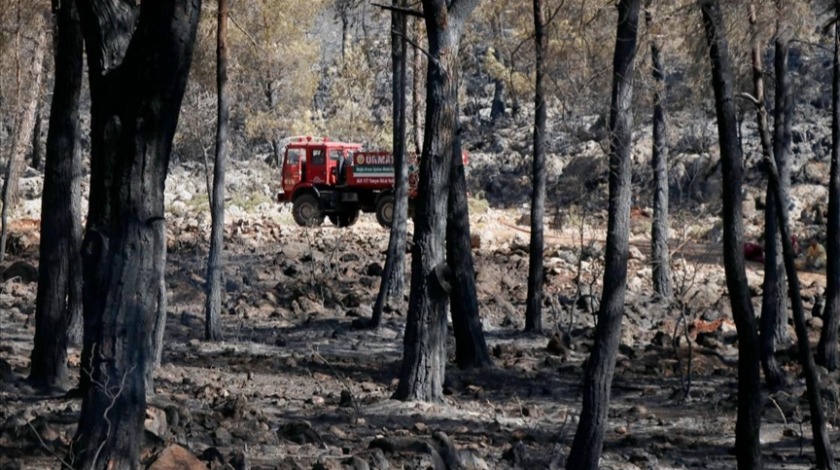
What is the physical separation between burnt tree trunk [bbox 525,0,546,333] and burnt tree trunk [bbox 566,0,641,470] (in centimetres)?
763

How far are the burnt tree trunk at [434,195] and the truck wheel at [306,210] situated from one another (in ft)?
75.3

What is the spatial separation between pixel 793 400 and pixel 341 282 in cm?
1171

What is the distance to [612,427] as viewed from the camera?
14133 mm

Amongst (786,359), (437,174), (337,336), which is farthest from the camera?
(337,336)

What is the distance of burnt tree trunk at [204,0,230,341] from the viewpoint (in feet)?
55.0

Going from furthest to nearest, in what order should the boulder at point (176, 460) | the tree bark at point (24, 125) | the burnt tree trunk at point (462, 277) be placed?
the tree bark at point (24, 125) < the burnt tree trunk at point (462, 277) < the boulder at point (176, 460)

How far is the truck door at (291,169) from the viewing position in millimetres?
37147

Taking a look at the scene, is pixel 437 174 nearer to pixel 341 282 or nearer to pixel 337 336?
pixel 337 336

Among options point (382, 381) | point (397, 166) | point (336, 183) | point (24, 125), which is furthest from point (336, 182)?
point (382, 381)

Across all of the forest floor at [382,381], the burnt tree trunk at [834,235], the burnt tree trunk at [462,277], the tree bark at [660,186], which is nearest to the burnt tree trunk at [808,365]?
the forest floor at [382,381]

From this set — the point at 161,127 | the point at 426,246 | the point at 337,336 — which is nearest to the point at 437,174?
the point at 426,246

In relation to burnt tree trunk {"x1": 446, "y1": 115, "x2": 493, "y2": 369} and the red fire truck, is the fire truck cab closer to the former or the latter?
the red fire truck

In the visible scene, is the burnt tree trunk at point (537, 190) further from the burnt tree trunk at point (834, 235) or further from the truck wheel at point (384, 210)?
the truck wheel at point (384, 210)

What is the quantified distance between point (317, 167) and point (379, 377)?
70.0 feet
